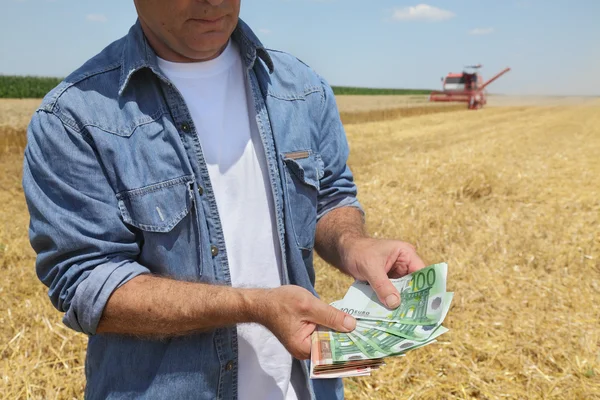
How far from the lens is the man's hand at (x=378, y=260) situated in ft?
6.16

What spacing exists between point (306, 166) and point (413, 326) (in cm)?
63

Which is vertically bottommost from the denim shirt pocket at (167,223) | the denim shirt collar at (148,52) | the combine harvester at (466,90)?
the combine harvester at (466,90)

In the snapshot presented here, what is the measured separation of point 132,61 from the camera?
5.41ft

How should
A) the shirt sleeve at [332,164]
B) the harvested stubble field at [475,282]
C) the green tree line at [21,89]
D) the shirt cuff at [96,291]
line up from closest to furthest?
the shirt cuff at [96,291] < the shirt sleeve at [332,164] < the harvested stubble field at [475,282] < the green tree line at [21,89]

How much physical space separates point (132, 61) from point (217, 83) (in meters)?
0.28

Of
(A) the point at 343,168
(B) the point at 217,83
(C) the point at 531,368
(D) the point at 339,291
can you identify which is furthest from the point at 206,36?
(D) the point at 339,291

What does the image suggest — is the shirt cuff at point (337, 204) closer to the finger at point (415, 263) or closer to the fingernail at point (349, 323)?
the finger at point (415, 263)

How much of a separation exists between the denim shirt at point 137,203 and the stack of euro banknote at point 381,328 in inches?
9.6

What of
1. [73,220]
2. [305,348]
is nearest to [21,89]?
[73,220]

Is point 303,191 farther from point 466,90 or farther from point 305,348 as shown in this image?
point 466,90

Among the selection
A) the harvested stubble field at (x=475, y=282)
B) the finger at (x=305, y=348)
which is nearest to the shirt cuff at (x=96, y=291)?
the finger at (x=305, y=348)

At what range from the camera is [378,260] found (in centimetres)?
190

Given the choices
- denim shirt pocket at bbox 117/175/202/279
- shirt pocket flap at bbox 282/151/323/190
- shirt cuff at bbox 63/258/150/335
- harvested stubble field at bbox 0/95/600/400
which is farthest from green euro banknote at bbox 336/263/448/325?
harvested stubble field at bbox 0/95/600/400

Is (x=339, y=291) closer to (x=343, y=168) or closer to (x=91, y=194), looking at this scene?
(x=343, y=168)
